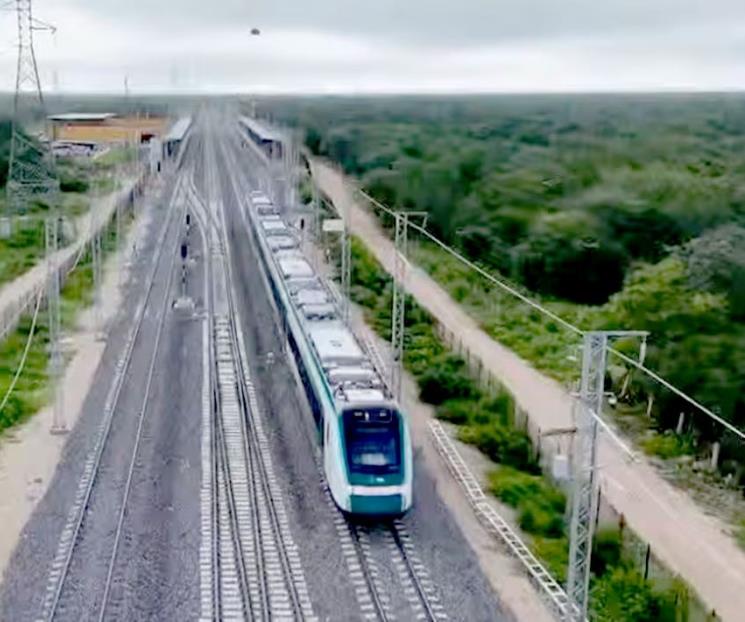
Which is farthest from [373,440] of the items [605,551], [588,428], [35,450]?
[35,450]

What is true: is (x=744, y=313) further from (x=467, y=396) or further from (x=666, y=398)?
(x=467, y=396)

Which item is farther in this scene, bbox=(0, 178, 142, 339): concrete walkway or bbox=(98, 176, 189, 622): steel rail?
bbox=(0, 178, 142, 339): concrete walkway

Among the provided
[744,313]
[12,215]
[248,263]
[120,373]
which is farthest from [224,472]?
[12,215]

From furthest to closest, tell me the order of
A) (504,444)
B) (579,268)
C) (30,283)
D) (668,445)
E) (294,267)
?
1. (579,268)
2. (30,283)
3. (294,267)
4. (668,445)
5. (504,444)

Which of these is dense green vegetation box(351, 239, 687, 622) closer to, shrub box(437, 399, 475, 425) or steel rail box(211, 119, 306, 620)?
shrub box(437, 399, 475, 425)

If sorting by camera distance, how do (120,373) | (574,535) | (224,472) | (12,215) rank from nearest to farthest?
(574,535), (224,472), (120,373), (12,215)

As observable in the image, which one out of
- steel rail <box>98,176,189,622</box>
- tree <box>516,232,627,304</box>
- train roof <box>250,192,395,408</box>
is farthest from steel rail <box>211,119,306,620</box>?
tree <box>516,232,627,304</box>

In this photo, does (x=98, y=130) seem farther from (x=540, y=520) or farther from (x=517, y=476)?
(x=540, y=520)
